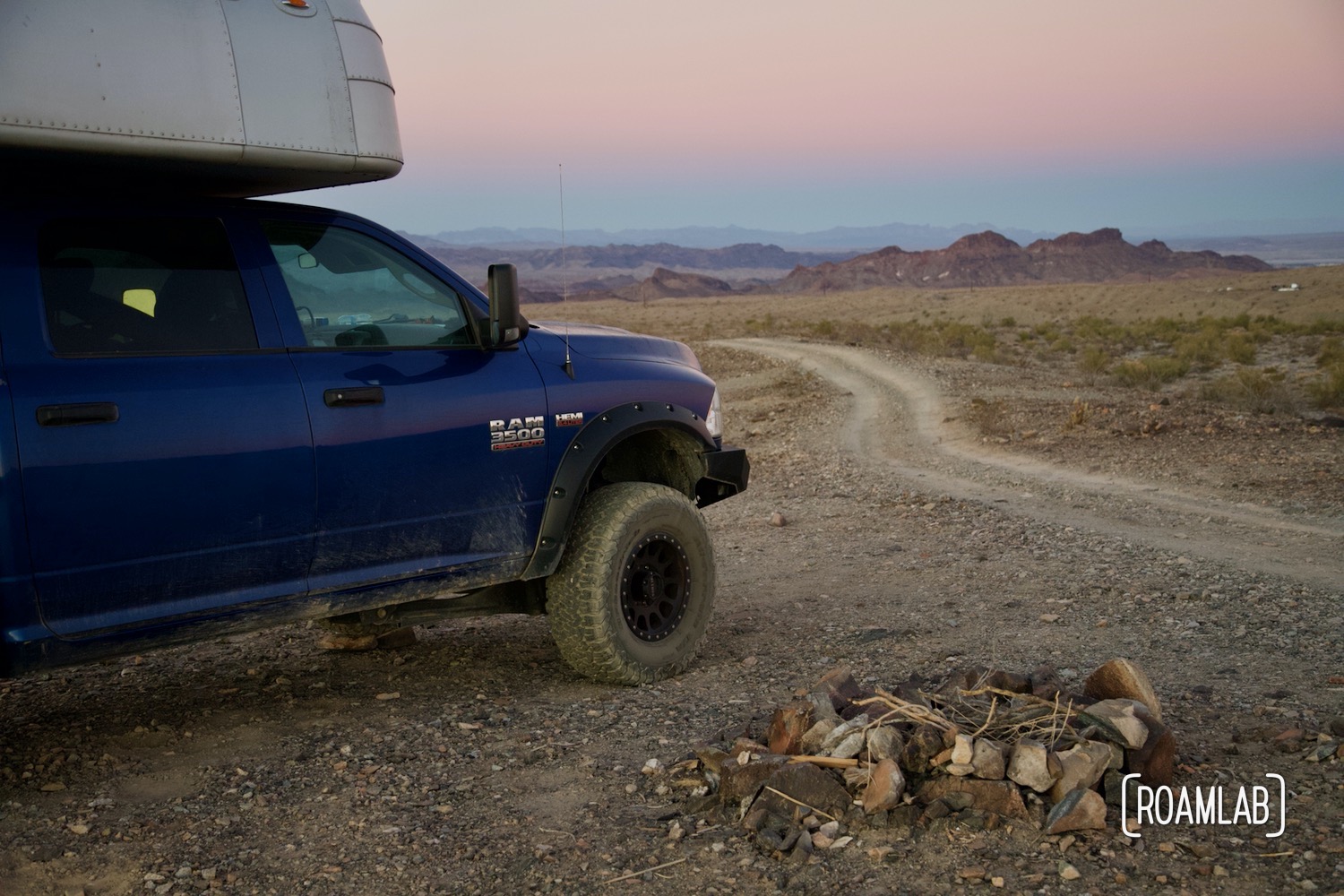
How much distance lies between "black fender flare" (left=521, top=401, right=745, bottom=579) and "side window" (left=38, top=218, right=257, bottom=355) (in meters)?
1.56

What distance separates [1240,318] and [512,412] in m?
43.9

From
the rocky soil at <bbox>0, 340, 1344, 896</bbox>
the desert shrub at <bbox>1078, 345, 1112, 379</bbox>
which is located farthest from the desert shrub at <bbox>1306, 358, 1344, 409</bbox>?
the rocky soil at <bbox>0, 340, 1344, 896</bbox>

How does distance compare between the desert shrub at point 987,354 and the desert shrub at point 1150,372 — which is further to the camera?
the desert shrub at point 987,354

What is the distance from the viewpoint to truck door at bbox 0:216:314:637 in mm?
3920

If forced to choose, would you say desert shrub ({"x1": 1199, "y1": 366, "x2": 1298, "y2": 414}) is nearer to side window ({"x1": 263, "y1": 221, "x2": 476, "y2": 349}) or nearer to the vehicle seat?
side window ({"x1": 263, "y1": 221, "x2": 476, "y2": 349})

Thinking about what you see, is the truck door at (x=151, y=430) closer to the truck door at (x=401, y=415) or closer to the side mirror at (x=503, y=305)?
the truck door at (x=401, y=415)

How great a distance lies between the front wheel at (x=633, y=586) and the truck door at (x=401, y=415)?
1.09 ft

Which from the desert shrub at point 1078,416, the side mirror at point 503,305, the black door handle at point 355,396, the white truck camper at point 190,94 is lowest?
the desert shrub at point 1078,416

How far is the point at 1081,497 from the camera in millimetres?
11406

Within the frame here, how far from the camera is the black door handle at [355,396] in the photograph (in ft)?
15.0

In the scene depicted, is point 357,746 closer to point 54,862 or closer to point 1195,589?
point 54,862

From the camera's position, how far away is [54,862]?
3773 millimetres

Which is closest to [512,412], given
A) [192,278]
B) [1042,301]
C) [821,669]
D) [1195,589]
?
[192,278]

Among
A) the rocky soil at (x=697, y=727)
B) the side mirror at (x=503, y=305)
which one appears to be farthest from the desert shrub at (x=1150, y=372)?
the side mirror at (x=503, y=305)
